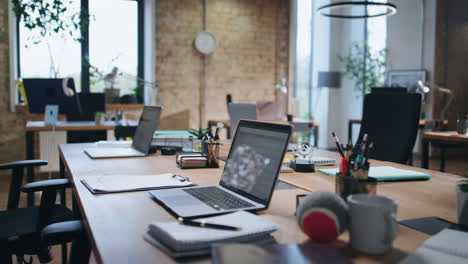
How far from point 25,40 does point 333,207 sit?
6.32 metres

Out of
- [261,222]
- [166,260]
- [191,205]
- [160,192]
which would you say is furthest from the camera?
[160,192]

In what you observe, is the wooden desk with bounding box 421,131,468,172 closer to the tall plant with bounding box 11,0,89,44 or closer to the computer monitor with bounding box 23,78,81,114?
the computer monitor with bounding box 23,78,81,114

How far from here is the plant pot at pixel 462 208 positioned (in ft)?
3.49

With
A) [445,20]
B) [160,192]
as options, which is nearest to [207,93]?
[445,20]

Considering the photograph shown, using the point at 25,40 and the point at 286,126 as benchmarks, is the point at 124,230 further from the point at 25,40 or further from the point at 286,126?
the point at 25,40

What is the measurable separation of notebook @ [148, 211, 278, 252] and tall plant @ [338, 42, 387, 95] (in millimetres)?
7444

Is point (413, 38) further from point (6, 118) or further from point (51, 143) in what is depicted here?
point (6, 118)

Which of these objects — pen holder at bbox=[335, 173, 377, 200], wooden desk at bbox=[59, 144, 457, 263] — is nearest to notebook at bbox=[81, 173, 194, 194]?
wooden desk at bbox=[59, 144, 457, 263]

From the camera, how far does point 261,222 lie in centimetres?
95

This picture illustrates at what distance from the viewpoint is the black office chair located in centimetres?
262

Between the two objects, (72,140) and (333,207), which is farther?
(72,140)

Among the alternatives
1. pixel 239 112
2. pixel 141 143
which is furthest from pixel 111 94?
pixel 141 143

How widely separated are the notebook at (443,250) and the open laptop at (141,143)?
1.62 m

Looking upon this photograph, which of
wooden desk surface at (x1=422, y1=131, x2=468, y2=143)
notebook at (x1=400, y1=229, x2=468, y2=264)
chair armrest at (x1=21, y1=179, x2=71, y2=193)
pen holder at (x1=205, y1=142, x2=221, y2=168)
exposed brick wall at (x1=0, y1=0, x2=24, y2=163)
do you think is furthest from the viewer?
exposed brick wall at (x1=0, y1=0, x2=24, y2=163)
